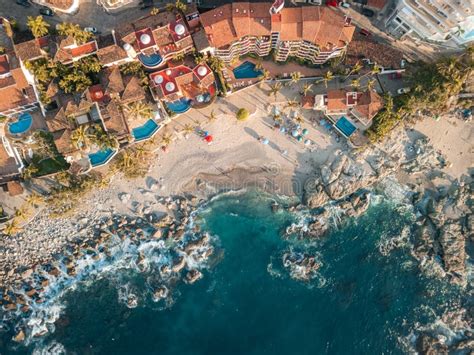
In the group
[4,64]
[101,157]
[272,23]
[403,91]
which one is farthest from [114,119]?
[403,91]

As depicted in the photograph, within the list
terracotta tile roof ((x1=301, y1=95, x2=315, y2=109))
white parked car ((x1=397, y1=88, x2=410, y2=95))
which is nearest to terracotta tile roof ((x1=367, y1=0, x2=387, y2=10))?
white parked car ((x1=397, y1=88, x2=410, y2=95))

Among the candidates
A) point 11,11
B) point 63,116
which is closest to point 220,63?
point 63,116

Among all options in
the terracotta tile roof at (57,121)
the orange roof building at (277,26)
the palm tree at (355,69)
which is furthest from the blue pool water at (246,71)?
the terracotta tile roof at (57,121)

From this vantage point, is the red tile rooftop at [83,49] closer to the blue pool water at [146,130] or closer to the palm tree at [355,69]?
the blue pool water at [146,130]

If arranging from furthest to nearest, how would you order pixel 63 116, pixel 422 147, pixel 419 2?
pixel 422 147 < pixel 63 116 < pixel 419 2

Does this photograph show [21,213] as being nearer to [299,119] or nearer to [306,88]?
[299,119]

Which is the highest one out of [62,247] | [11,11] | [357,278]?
[11,11]

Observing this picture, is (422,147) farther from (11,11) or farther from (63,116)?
(11,11)
